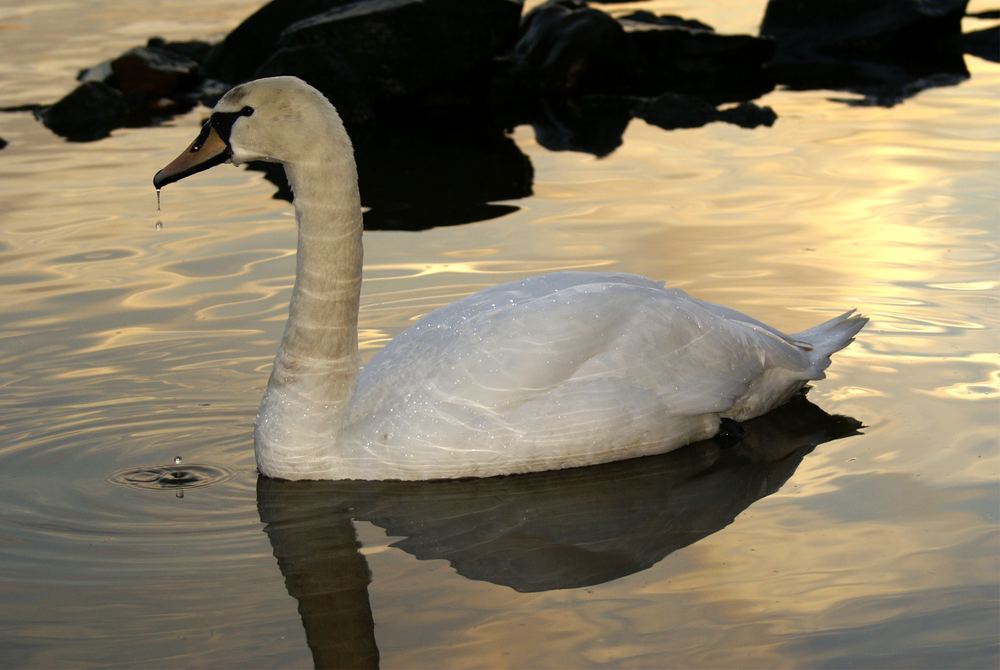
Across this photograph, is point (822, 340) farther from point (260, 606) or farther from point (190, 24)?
point (190, 24)

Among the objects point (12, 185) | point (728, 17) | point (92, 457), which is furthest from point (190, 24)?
point (92, 457)

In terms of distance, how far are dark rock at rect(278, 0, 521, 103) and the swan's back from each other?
9.20 m

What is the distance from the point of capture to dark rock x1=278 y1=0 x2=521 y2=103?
→ 53.3ft

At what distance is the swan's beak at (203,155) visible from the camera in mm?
7016

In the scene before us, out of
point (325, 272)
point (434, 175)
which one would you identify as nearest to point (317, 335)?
point (325, 272)

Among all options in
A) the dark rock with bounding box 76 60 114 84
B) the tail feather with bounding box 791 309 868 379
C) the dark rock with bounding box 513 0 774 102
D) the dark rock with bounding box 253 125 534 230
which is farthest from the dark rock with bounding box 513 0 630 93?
the tail feather with bounding box 791 309 868 379

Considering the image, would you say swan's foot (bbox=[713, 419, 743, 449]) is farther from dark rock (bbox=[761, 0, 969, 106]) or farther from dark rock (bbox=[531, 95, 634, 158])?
dark rock (bbox=[761, 0, 969, 106])

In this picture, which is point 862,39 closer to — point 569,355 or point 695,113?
point 695,113

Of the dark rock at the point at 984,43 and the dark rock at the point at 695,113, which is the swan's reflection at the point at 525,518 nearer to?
the dark rock at the point at 695,113

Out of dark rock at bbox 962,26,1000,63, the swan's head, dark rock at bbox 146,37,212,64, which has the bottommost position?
dark rock at bbox 146,37,212,64

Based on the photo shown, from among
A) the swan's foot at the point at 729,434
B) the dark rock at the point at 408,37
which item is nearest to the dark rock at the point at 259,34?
the dark rock at the point at 408,37

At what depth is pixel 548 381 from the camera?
698 centimetres

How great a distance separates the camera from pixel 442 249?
35.4 feet

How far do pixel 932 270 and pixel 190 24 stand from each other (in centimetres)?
1421
